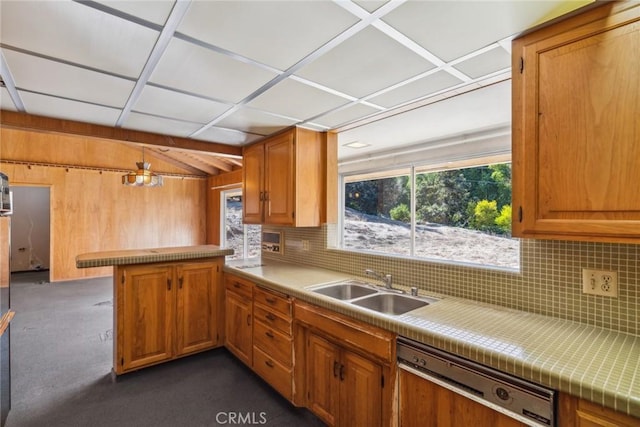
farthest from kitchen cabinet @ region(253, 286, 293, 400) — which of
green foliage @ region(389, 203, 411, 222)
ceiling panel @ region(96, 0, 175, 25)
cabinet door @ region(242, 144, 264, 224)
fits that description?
green foliage @ region(389, 203, 411, 222)

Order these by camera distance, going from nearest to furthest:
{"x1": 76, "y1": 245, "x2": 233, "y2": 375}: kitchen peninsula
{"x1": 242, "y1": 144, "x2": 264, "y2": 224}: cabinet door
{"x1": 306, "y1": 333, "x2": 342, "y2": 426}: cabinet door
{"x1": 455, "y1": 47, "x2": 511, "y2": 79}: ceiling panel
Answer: {"x1": 455, "y1": 47, "x2": 511, "y2": 79}: ceiling panel → {"x1": 306, "y1": 333, "x2": 342, "y2": 426}: cabinet door → {"x1": 76, "y1": 245, "x2": 233, "y2": 375}: kitchen peninsula → {"x1": 242, "y1": 144, "x2": 264, "y2": 224}: cabinet door

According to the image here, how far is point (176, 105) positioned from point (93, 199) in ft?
19.8

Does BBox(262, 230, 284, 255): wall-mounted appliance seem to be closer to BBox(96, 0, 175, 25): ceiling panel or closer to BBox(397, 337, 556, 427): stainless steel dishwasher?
BBox(397, 337, 556, 427): stainless steel dishwasher

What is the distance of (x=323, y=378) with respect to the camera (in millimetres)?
1943

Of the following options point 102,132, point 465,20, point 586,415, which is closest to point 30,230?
point 102,132

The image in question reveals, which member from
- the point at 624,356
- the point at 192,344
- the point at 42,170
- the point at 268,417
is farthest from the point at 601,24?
the point at 42,170

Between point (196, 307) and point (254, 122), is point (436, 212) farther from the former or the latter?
point (196, 307)

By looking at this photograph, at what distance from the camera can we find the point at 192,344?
2.93 metres

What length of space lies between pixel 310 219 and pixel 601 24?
2.19 meters

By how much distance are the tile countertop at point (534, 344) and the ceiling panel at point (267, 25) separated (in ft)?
4.57

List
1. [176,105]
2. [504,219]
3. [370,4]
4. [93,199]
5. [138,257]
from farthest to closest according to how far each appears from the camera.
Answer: [93,199] < [504,219] < [138,257] < [176,105] < [370,4]

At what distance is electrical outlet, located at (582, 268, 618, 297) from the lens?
1398 millimetres

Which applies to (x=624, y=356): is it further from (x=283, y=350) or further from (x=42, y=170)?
(x=42, y=170)

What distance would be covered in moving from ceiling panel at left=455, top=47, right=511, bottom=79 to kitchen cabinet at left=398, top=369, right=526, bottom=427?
5.22 ft
